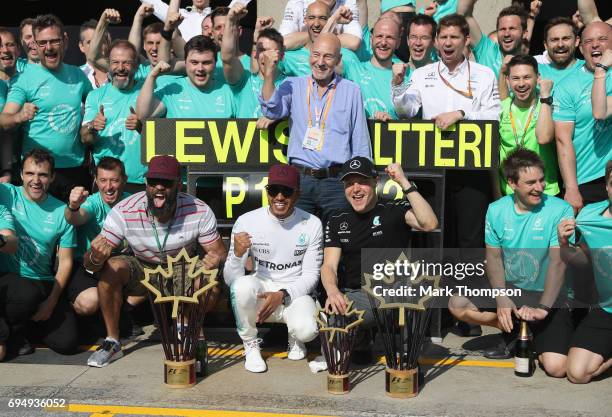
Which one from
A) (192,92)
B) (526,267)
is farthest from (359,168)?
(192,92)

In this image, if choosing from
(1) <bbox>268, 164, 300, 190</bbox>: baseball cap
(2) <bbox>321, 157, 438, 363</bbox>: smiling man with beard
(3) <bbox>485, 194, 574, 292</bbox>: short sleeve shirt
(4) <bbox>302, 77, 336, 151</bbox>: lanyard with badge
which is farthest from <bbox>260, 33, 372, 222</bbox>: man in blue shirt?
(3) <bbox>485, 194, 574, 292</bbox>: short sleeve shirt

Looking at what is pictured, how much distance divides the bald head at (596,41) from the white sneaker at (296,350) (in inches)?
126

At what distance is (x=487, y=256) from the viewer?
21.5 ft

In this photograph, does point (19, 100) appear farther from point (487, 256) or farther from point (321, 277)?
point (487, 256)

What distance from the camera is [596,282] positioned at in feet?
19.9

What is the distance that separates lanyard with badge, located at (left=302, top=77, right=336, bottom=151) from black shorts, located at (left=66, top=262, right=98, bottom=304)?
1951 millimetres

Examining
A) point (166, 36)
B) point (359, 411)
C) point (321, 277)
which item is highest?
point (166, 36)

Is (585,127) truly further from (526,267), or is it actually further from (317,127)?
(317,127)

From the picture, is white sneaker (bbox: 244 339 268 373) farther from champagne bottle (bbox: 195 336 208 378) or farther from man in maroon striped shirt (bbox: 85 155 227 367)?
man in maroon striped shirt (bbox: 85 155 227 367)

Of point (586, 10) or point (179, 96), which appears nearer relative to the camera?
point (179, 96)

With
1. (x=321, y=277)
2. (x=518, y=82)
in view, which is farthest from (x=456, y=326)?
(x=518, y=82)

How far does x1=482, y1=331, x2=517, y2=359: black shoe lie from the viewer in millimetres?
6398

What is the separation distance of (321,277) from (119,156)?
2.44 metres

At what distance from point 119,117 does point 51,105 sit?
0.61 meters
